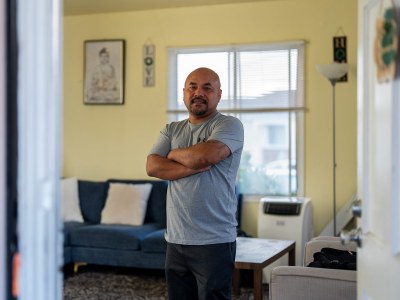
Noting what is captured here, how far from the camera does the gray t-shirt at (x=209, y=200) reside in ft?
8.34

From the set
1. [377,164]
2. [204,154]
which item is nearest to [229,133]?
[204,154]

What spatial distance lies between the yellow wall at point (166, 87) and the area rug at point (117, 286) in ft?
3.42

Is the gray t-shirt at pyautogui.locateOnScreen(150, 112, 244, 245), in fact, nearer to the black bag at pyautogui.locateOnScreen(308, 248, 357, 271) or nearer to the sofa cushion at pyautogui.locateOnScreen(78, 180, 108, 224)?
the black bag at pyautogui.locateOnScreen(308, 248, 357, 271)

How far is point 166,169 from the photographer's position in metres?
2.68

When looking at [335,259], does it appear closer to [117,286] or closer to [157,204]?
[117,286]

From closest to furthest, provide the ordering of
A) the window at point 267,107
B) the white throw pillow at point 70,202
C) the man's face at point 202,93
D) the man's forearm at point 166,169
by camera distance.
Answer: the man's forearm at point 166,169 → the man's face at point 202,93 → the window at point 267,107 → the white throw pillow at point 70,202

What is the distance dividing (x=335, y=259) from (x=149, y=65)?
134 inches

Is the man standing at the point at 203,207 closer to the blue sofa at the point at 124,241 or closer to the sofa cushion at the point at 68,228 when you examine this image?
the blue sofa at the point at 124,241

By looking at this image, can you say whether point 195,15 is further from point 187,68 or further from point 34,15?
point 34,15

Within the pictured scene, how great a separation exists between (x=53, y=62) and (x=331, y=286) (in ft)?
5.35

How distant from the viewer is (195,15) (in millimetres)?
5742

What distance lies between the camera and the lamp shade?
4965mm

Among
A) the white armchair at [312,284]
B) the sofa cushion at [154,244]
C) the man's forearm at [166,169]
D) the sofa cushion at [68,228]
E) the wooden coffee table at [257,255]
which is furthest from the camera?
the sofa cushion at [68,228]

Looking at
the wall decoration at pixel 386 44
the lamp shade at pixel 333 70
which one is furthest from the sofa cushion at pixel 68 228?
the wall decoration at pixel 386 44
